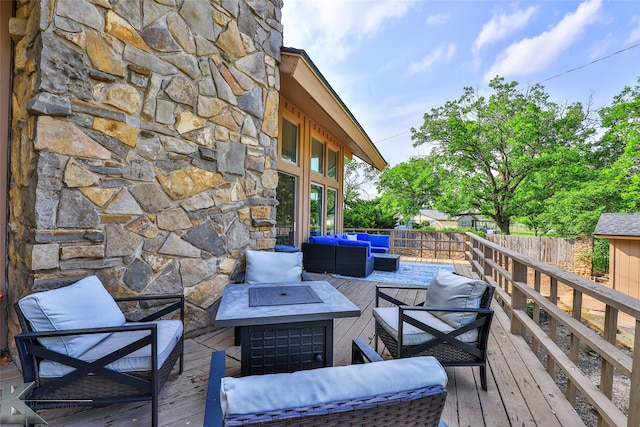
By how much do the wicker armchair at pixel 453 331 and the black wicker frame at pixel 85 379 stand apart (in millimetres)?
1562

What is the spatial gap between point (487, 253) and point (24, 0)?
6671mm

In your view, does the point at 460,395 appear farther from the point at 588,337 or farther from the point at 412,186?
the point at 412,186

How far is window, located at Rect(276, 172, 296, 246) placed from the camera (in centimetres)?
528

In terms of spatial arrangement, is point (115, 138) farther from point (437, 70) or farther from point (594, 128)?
point (594, 128)

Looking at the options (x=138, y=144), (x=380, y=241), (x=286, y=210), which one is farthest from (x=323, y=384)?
(x=380, y=241)

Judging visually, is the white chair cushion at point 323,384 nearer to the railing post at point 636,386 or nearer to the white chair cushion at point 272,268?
the railing post at point 636,386

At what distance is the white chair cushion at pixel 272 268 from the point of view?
3.00m

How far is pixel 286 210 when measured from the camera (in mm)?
5535

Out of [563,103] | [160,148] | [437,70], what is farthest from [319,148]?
[563,103]

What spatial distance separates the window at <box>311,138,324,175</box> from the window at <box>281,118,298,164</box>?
0.86 meters

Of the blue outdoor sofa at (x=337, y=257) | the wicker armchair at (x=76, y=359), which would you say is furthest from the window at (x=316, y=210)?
the wicker armchair at (x=76, y=359)

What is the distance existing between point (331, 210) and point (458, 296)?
19.7ft

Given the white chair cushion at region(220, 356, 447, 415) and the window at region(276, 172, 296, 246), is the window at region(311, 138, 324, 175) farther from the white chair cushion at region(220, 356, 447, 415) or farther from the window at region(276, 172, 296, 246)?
the white chair cushion at region(220, 356, 447, 415)

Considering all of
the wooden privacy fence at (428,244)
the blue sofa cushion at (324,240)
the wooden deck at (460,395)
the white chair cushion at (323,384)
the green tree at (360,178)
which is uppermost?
the green tree at (360,178)
